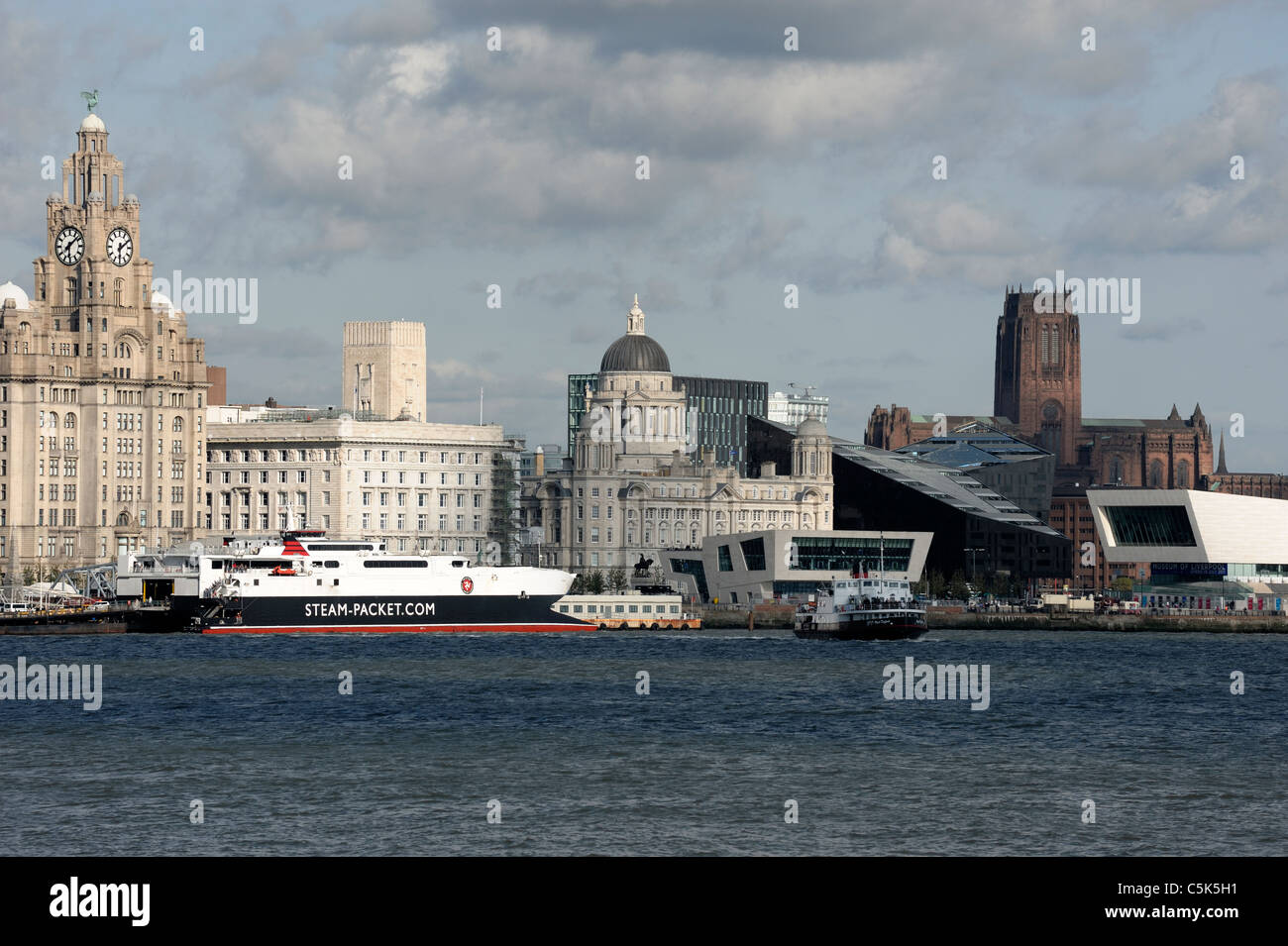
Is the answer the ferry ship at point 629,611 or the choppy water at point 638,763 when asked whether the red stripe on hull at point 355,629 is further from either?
the choppy water at point 638,763

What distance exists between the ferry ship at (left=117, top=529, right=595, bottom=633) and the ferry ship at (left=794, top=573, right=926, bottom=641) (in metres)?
22.8

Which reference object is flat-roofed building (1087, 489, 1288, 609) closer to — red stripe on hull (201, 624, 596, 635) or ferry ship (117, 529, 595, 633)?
ferry ship (117, 529, 595, 633)

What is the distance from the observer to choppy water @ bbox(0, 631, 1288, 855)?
40.1 meters

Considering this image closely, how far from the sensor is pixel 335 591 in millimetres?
138875

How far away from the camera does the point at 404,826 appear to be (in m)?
41.2

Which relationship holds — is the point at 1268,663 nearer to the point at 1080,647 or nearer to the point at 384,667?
the point at 1080,647

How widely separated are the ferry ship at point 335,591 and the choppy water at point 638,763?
117ft

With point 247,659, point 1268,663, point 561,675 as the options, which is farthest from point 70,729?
point 1268,663

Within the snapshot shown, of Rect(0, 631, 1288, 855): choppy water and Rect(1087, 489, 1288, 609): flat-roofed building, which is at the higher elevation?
Rect(1087, 489, 1288, 609): flat-roofed building

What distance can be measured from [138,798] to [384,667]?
178ft

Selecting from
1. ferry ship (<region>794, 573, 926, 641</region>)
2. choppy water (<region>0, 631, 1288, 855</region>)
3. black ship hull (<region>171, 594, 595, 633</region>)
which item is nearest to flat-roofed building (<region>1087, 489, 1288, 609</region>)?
ferry ship (<region>794, 573, 926, 641</region>)

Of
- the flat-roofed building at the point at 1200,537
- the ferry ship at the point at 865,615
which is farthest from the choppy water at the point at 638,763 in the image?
the flat-roofed building at the point at 1200,537

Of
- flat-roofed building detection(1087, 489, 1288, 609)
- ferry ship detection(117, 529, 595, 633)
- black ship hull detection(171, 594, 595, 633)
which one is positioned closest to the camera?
black ship hull detection(171, 594, 595, 633)
